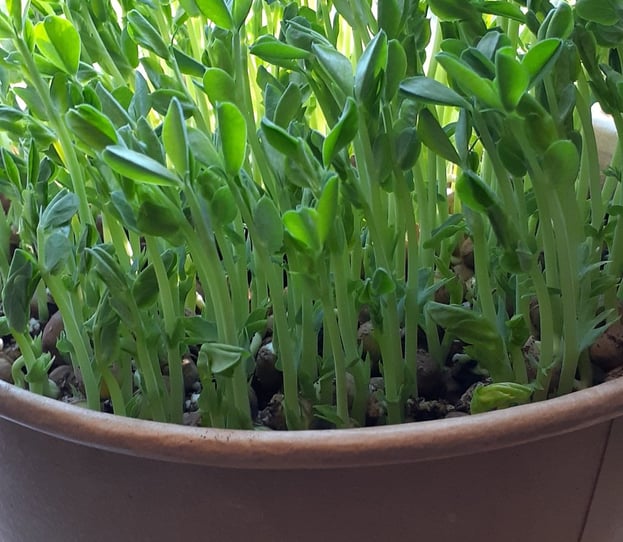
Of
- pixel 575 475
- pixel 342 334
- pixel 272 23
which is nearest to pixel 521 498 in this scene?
pixel 575 475

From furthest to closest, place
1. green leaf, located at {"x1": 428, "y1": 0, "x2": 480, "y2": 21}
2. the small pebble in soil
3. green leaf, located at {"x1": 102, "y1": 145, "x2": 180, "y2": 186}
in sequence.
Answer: the small pebble in soil → green leaf, located at {"x1": 428, "y1": 0, "x2": 480, "y2": 21} → green leaf, located at {"x1": 102, "y1": 145, "x2": 180, "y2": 186}

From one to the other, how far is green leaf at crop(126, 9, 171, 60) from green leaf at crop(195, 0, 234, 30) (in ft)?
0.19

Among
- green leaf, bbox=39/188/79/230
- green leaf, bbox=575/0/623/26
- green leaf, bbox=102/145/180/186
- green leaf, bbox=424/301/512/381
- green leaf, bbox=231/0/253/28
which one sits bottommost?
green leaf, bbox=424/301/512/381

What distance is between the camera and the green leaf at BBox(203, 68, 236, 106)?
1.65 ft

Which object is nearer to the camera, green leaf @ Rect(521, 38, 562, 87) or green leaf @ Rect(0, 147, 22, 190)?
green leaf @ Rect(521, 38, 562, 87)

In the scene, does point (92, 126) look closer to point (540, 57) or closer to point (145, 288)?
point (145, 288)

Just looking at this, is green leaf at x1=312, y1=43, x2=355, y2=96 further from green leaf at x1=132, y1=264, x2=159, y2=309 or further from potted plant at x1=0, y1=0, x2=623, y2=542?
green leaf at x1=132, y1=264, x2=159, y2=309

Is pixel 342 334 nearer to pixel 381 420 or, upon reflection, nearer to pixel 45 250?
pixel 381 420

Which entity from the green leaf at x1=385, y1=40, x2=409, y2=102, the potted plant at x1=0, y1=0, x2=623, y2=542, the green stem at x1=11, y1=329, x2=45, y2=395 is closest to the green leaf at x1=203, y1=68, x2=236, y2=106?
the potted plant at x1=0, y1=0, x2=623, y2=542

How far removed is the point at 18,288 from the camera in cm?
51

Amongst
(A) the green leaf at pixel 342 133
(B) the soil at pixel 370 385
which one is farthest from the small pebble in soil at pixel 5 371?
(A) the green leaf at pixel 342 133

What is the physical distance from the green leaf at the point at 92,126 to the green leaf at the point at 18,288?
0.37 ft

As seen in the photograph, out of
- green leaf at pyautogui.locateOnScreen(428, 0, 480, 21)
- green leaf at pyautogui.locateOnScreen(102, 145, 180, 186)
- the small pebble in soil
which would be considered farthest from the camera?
the small pebble in soil

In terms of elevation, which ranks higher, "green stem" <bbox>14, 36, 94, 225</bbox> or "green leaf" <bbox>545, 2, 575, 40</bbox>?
"green leaf" <bbox>545, 2, 575, 40</bbox>
